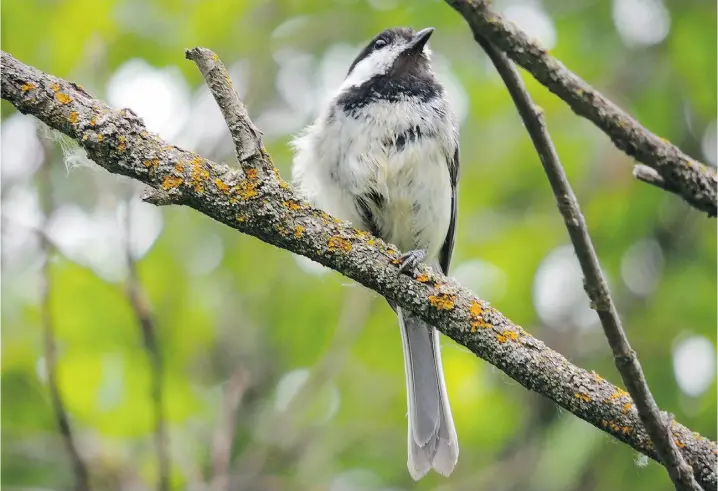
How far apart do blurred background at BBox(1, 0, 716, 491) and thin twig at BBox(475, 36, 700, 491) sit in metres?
1.39

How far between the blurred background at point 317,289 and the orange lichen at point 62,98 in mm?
1042

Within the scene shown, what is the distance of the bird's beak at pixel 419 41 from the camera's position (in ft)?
11.7

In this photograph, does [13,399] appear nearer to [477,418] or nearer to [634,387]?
[477,418]

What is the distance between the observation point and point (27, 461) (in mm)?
3529

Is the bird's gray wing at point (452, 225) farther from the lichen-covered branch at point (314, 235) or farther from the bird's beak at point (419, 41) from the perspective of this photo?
the lichen-covered branch at point (314, 235)

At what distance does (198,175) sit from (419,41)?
6.02 ft

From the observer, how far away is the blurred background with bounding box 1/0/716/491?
349cm

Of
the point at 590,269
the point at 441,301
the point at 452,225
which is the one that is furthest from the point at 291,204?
the point at 452,225

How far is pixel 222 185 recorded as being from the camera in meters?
2.04

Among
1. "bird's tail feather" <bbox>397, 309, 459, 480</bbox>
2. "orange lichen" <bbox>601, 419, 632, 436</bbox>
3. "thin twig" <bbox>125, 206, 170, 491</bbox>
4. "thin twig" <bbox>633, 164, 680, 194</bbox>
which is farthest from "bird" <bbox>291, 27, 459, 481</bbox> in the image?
"thin twig" <bbox>633, 164, 680, 194</bbox>

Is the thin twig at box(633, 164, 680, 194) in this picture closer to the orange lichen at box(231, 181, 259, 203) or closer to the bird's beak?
the orange lichen at box(231, 181, 259, 203)

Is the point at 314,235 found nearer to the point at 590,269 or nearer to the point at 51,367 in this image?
the point at 590,269

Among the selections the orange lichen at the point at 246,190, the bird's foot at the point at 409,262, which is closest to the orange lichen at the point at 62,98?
the orange lichen at the point at 246,190

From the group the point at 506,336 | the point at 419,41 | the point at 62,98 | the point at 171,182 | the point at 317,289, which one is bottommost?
the point at 506,336
